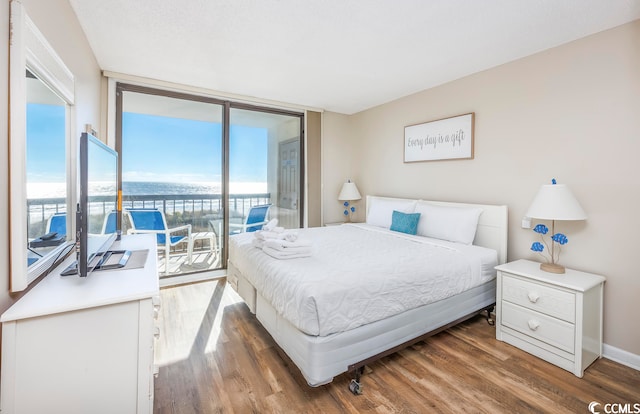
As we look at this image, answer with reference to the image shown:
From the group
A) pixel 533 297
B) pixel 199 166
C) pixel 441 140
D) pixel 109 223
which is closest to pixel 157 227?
pixel 199 166

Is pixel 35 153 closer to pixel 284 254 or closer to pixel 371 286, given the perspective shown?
pixel 284 254

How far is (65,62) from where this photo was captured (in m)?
1.85

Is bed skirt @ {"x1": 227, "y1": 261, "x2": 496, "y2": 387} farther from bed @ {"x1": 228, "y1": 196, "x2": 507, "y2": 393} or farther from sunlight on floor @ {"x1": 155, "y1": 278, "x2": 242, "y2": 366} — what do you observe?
sunlight on floor @ {"x1": 155, "y1": 278, "x2": 242, "y2": 366}

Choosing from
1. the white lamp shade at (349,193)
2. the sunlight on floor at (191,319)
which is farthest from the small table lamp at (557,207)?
the sunlight on floor at (191,319)

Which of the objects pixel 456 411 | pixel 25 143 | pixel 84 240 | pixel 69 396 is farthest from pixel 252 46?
pixel 456 411

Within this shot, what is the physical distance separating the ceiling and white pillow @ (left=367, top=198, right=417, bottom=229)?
1.44 metres

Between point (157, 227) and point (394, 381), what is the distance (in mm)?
3150

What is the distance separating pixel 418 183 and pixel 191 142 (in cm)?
299

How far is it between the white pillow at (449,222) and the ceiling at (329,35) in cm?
145

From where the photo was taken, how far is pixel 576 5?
196 centimetres

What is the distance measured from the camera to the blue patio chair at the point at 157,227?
3.50 meters

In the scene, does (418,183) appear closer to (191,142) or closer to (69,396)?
(191,142)

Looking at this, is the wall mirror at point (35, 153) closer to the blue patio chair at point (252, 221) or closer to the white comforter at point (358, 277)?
the white comforter at point (358, 277)

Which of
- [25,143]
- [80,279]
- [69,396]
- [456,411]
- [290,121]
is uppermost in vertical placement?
[290,121]
